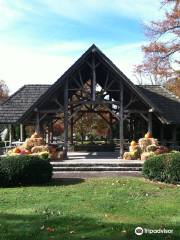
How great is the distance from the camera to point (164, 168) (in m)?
16.6

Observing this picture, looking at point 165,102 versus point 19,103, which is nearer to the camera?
point 19,103

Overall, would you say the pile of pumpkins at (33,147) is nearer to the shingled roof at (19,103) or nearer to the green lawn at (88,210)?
the shingled roof at (19,103)

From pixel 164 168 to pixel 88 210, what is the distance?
18.3 feet

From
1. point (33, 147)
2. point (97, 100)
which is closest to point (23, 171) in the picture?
point (33, 147)

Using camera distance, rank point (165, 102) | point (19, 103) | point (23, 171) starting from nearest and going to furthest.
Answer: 1. point (23, 171)
2. point (19, 103)
3. point (165, 102)

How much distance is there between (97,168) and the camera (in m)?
21.7

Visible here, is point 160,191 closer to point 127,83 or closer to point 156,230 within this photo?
point 156,230

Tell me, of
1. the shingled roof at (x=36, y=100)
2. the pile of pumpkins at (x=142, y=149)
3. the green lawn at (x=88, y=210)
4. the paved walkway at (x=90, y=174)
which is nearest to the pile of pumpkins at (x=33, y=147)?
the shingled roof at (x=36, y=100)

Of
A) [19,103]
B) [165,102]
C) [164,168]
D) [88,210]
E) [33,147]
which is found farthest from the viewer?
[165,102]

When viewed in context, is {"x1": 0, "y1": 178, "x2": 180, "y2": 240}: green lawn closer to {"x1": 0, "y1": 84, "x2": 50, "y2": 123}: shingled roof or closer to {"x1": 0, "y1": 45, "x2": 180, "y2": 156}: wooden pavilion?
{"x1": 0, "y1": 45, "x2": 180, "y2": 156}: wooden pavilion

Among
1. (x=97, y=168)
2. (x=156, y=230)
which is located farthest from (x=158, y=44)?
→ (x=156, y=230)

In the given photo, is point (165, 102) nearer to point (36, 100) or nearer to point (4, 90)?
point (36, 100)

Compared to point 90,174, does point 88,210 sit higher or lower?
lower

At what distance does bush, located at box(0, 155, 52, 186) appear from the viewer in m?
16.3
